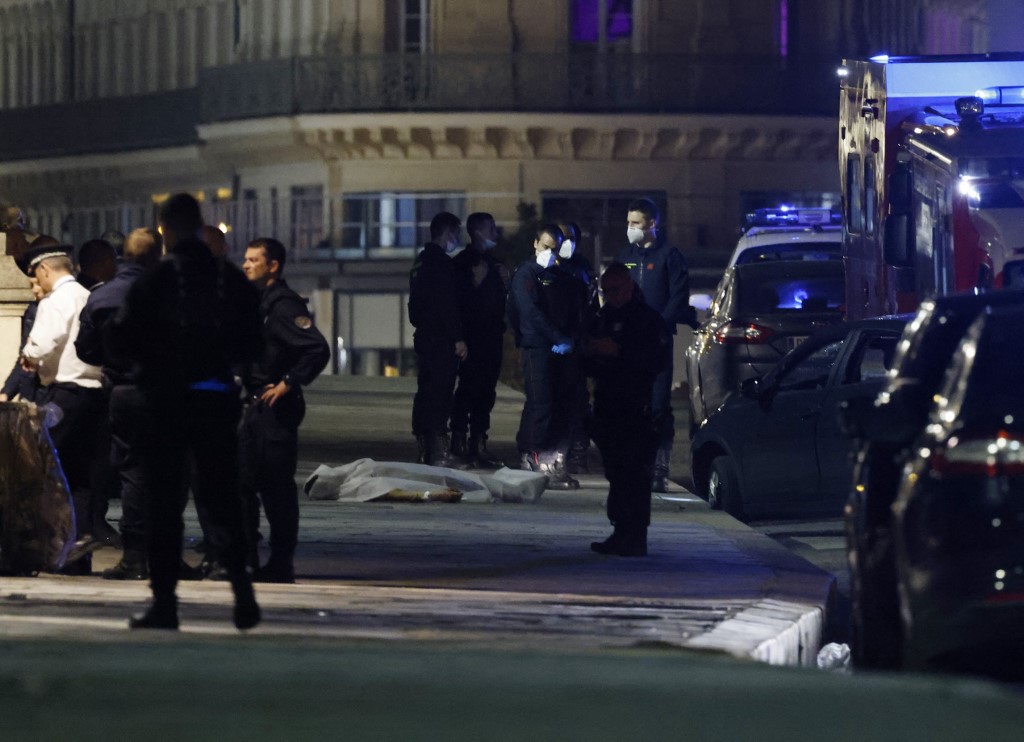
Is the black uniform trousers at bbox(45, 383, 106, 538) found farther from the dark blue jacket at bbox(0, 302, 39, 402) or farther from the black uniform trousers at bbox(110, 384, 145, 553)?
the dark blue jacket at bbox(0, 302, 39, 402)

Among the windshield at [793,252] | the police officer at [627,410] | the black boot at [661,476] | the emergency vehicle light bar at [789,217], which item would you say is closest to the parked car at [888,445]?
the police officer at [627,410]

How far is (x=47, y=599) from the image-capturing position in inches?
450

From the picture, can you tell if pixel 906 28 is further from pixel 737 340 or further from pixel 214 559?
pixel 214 559

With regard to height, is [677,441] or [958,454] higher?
[958,454]

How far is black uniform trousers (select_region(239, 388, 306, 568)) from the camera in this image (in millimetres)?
12266

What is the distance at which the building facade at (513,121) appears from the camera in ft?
146

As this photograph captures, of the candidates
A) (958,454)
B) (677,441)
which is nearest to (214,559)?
(958,454)

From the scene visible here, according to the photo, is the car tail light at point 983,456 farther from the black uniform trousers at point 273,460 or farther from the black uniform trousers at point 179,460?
the black uniform trousers at point 273,460

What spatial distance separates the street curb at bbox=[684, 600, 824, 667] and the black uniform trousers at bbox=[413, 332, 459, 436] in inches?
304

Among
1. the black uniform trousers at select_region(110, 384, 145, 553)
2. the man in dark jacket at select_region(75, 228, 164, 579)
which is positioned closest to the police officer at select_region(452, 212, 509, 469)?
the man in dark jacket at select_region(75, 228, 164, 579)

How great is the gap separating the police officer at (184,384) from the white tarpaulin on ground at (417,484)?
25.3ft

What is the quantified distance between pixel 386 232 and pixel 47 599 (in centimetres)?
3461

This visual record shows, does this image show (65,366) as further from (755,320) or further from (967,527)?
(755,320)

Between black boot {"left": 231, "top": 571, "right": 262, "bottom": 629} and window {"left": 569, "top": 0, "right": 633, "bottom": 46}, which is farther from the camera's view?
window {"left": 569, "top": 0, "right": 633, "bottom": 46}
